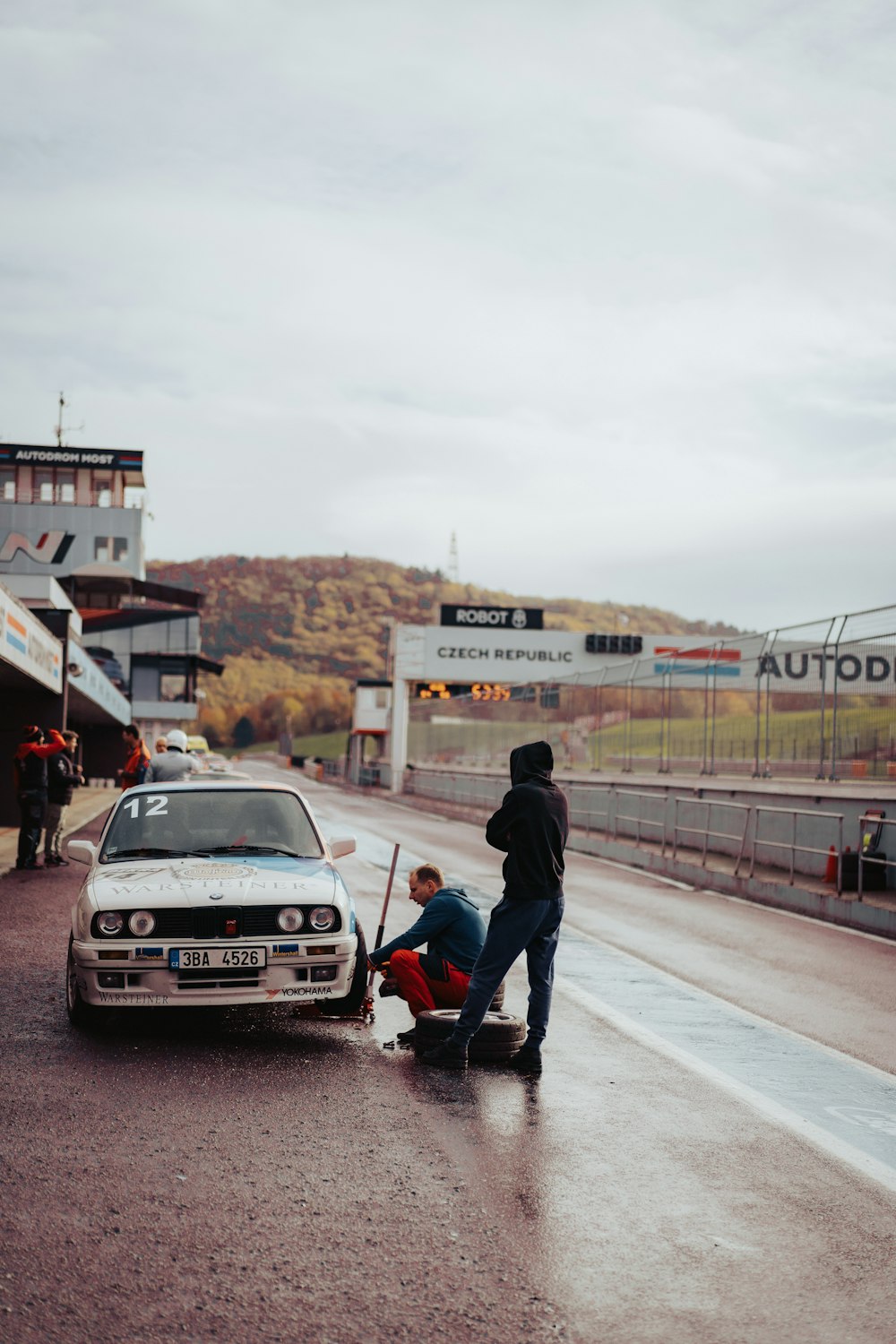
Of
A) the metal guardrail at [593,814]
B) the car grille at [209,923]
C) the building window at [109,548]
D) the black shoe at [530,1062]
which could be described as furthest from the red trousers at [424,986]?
the building window at [109,548]

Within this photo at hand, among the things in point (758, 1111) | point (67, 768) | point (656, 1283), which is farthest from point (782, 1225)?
point (67, 768)

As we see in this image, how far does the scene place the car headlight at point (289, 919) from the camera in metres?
7.41

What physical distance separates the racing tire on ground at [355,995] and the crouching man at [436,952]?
0.13 m

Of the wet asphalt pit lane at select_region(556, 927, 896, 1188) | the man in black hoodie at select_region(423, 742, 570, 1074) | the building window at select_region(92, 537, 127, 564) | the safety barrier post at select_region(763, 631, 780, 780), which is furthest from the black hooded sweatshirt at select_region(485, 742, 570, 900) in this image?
the building window at select_region(92, 537, 127, 564)

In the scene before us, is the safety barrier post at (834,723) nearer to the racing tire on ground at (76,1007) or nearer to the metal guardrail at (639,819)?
the metal guardrail at (639,819)

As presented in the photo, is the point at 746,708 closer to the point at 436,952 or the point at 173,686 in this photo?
the point at 436,952

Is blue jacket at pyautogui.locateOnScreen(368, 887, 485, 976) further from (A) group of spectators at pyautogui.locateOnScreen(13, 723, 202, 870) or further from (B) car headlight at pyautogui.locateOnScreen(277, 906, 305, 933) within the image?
(A) group of spectators at pyautogui.locateOnScreen(13, 723, 202, 870)

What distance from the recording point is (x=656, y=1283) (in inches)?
164

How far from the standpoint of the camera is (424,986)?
24.9 ft

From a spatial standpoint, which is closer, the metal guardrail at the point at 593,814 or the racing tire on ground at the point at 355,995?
the racing tire on ground at the point at 355,995

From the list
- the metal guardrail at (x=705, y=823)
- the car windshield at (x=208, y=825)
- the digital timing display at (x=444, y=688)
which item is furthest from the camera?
the digital timing display at (x=444, y=688)

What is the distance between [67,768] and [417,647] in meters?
46.8

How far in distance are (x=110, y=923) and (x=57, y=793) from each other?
10.7 m

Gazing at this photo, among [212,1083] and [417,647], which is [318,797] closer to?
[417,647]
